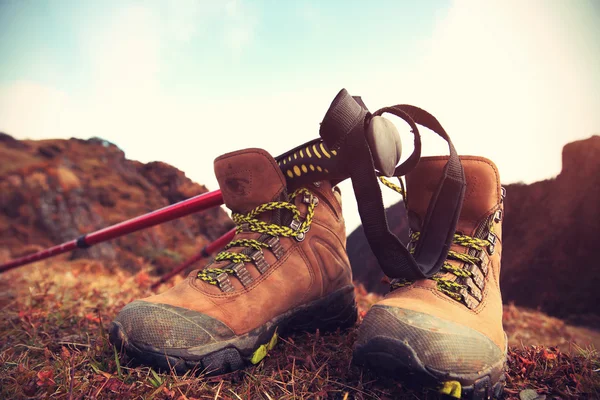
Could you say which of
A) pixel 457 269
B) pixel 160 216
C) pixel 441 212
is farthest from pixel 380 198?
pixel 160 216

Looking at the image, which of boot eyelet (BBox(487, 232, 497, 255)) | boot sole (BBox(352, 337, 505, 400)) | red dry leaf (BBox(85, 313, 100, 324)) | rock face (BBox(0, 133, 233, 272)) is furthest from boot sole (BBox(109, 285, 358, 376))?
rock face (BBox(0, 133, 233, 272))

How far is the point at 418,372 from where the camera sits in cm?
121

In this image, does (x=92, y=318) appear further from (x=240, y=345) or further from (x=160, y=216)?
(x=240, y=345)

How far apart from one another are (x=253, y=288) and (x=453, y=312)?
800 millimetres

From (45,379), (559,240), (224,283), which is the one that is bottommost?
(559,240)

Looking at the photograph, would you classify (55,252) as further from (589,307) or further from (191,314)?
(589,307)

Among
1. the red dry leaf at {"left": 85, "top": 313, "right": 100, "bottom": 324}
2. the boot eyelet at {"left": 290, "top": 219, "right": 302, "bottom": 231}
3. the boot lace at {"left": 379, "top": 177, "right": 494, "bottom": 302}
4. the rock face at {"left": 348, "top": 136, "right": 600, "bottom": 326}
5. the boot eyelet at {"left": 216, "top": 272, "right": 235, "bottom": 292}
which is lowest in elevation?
the rock face at {"left": 348, "top": 136, "right": 600, "bottom": 326}

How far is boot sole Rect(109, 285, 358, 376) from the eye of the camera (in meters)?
1.44

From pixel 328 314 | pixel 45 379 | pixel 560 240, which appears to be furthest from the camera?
pixel 560 240

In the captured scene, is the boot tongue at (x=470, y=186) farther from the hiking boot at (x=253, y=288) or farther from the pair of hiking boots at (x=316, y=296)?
the hiking boot at (x=253, y=288)

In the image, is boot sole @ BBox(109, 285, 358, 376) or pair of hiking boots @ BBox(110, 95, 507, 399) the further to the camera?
boot sole @ BBox(109, 285, 358, 376)

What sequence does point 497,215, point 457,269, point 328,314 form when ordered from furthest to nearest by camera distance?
1. point 328,314
2. point 497,215
3. point 457,269

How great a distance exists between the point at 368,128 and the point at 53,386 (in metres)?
1.46

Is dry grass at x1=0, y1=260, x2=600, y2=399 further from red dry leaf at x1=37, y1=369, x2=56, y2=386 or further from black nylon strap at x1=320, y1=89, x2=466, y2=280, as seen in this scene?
black nylon strap at x1=320, y1=89, x2=466, y2=280
